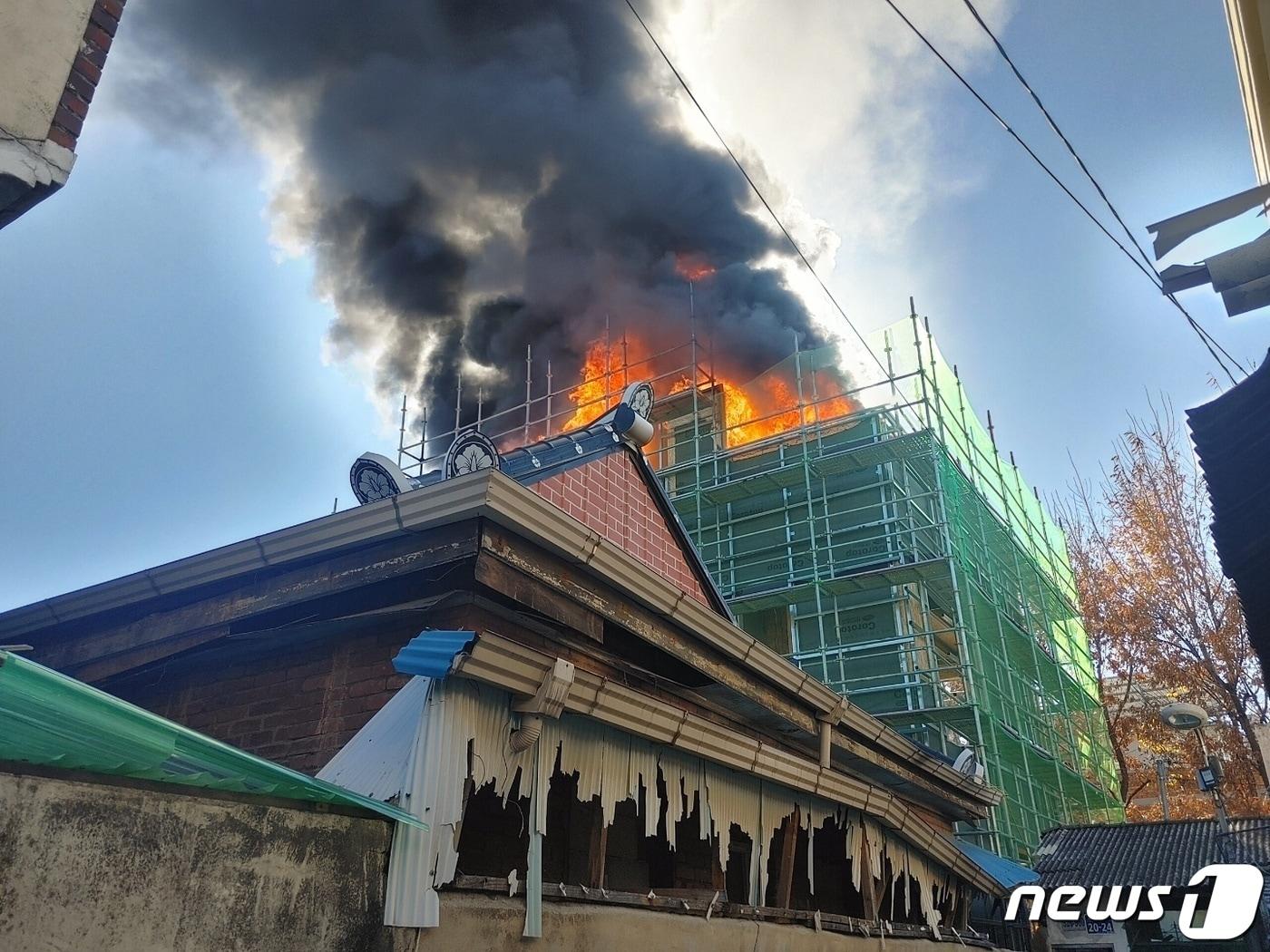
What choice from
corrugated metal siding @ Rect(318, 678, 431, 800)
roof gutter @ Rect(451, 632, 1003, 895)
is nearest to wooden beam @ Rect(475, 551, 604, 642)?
roof gutter @ Rect(451, 632, 1003, 895)

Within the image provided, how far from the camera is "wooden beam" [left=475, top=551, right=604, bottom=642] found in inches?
225

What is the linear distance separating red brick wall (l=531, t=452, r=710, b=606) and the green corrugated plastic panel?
191 inches

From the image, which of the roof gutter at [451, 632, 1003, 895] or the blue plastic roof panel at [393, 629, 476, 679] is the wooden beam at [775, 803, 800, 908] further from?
the blue plastic roof panel at [393, 629, 476, 679]

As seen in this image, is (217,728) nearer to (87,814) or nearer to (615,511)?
(87,814)

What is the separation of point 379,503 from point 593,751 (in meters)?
2.04

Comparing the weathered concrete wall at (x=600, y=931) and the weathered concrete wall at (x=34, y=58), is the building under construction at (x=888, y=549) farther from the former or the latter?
the weathered concrete wall at (x=34, y=58)

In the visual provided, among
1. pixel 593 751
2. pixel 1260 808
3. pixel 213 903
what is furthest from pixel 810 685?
pixel 1260 808

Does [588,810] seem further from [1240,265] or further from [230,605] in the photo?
[1240,265]

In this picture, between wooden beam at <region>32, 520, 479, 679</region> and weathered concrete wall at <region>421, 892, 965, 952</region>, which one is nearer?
weathered concrete wall at <region>421, 892, 965, 952</region>

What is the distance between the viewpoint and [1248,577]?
4520mm

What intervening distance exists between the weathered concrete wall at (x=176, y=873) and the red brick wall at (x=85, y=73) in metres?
3.62

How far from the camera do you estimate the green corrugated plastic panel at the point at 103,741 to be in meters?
3.01

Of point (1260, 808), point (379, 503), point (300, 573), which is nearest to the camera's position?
point (379, 503)

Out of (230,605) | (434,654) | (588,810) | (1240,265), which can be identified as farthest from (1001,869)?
(434,654)
